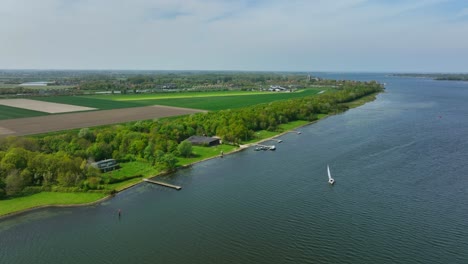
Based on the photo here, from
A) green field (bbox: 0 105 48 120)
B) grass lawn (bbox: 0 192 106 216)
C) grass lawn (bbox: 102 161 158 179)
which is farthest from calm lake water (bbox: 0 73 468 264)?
green field (bbox: 0 105 48 120)

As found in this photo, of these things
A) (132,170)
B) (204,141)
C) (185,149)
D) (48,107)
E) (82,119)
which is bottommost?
(132,170)

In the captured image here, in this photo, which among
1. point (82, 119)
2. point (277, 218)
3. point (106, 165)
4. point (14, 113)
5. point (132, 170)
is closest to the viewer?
point (277, 218)

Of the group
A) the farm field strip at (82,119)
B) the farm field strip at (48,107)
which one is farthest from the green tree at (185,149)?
the farm field strip at (48,107)

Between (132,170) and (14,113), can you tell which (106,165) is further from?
(14,113)

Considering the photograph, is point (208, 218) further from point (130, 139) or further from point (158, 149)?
point (130, 139)

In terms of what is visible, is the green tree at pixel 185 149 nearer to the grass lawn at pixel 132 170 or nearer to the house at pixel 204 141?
the grass lawn at pixel 132 170

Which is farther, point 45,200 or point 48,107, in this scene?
point 48,107

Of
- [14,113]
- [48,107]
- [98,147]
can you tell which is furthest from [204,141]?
[48,107]

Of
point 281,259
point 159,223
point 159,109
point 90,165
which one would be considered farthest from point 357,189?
point 159,109
